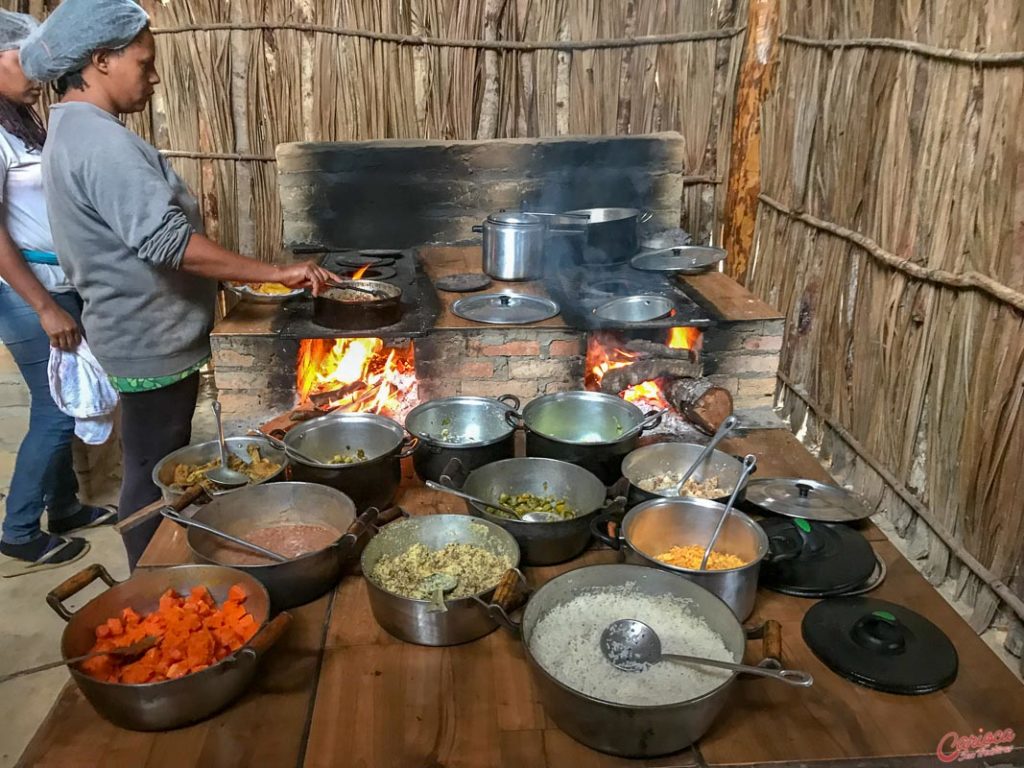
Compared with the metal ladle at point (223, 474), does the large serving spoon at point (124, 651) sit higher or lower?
lower

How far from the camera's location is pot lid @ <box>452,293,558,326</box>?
316 cm

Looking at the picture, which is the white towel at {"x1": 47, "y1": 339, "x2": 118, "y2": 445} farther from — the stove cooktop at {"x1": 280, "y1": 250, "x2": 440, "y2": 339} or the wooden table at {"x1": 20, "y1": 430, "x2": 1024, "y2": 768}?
the wooden table at {"x1": 20, "y1": 430, "x2": 1024, "y2": 768}

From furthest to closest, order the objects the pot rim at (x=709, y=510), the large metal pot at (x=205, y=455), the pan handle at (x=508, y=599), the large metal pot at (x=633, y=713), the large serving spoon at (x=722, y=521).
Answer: the large metal pot at (x=205, y=455) < the large serving spoon at (x=722, y=521) < the pot rim at (x=709, y=510) < the pan handle at (x=508, y=599) < the large metal pot at (x=633, y=713)

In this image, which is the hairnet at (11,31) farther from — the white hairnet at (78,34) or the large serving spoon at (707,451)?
the large serving spoon at (707,451)

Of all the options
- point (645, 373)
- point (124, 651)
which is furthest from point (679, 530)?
point (124, 651)

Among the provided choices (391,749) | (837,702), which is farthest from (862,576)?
(391,749)

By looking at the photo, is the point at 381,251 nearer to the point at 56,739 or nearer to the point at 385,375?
the point at 385,375

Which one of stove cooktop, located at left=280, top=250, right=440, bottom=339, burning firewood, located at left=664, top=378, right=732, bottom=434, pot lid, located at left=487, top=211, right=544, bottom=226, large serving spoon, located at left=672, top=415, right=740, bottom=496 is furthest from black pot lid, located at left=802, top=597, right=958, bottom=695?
pot lid, located at left=487, top=211, right=544, bottom=226

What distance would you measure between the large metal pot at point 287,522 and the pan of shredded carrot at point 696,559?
2.52ft

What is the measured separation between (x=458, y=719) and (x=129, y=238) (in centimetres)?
164

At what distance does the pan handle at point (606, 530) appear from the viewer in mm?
1868

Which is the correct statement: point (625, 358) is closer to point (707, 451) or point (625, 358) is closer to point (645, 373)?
point (645, 373)

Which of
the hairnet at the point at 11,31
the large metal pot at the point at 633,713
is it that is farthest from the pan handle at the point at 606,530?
the hairnet at the point at 11,31

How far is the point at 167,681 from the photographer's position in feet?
4.58
